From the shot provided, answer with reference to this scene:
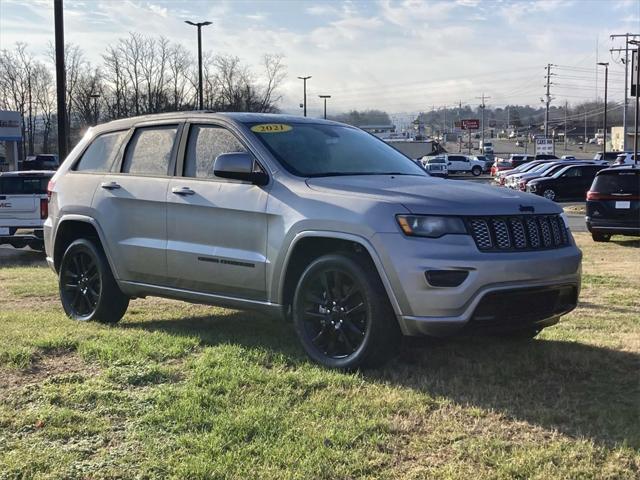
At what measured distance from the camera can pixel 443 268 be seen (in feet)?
13.7

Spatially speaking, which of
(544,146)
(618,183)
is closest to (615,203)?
(618,183)

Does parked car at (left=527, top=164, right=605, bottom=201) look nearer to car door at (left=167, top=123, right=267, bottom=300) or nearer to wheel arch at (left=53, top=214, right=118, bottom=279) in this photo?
wheel arch at (left=53, top=214, right=118, bottom=279)

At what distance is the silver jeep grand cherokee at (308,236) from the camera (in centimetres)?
427

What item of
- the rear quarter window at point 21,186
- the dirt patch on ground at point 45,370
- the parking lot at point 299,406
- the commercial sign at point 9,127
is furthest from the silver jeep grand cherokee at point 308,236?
the commercial sign at point 9,127

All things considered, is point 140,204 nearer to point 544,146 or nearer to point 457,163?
point 457,163

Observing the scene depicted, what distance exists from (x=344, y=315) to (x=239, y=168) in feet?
4.24

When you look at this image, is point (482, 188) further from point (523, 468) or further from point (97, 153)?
point (97, 153)

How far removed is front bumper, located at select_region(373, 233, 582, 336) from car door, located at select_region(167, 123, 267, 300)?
1092 millimetres

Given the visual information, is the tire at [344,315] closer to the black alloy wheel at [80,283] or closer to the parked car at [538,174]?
the black alloy wheel at [80,283]

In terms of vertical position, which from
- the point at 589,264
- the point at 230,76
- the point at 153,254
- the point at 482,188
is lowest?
the point at 589,264

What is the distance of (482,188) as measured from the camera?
Result: 4.96 meters

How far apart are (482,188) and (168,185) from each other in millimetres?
2473

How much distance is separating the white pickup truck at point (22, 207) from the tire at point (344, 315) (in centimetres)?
1073

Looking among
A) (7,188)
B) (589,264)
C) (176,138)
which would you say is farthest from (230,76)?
(176,138)
